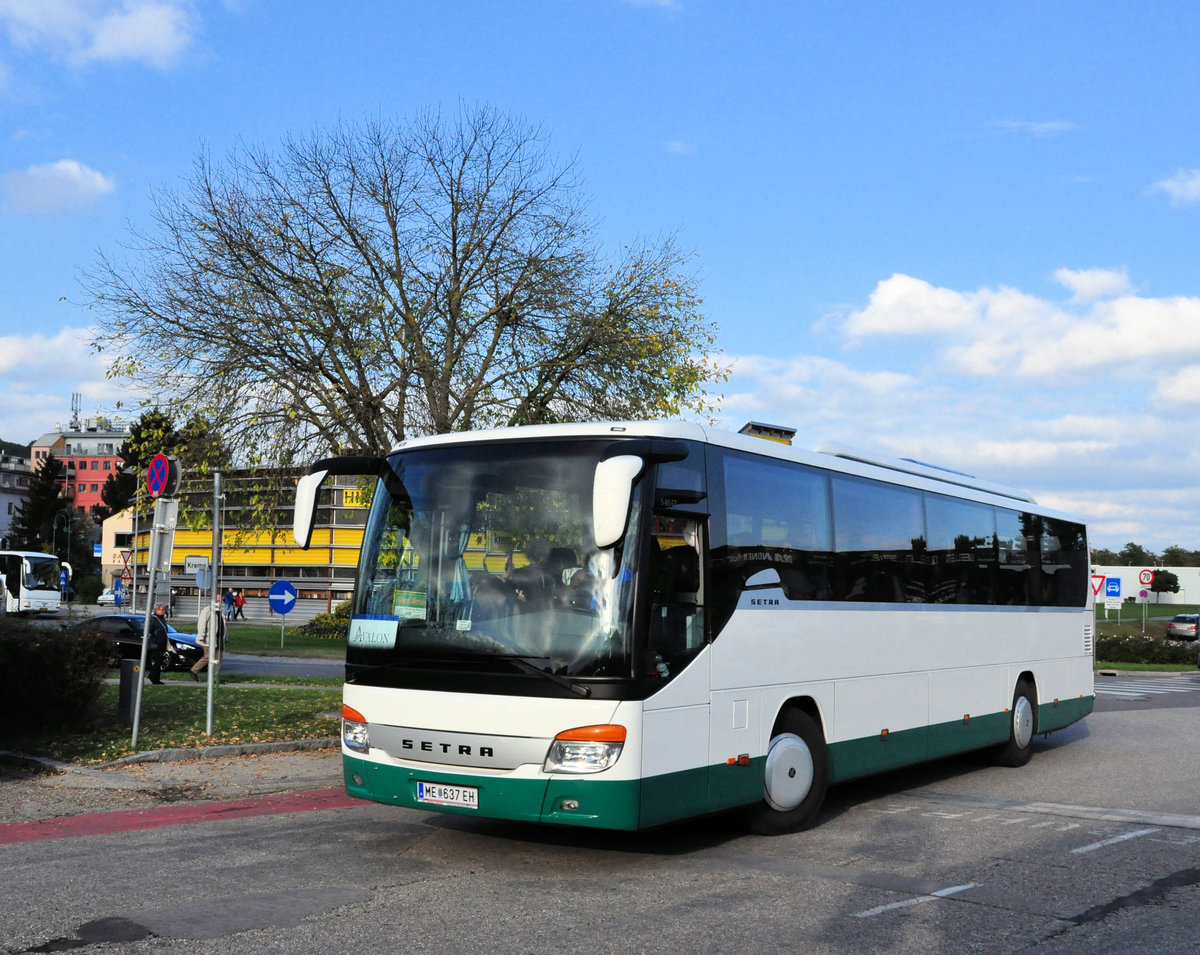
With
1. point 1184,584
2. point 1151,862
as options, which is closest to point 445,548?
point 1151,862

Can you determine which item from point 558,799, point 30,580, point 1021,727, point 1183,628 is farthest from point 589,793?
point 30,580

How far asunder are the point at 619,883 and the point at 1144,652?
40684 mm

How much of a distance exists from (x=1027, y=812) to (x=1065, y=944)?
14.9 feet

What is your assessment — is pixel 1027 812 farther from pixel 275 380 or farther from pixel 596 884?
pixel 275 380

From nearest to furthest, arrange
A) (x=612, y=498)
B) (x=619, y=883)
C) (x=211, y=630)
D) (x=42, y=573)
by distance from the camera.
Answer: (x=612, y=498) → (x=619, y=883) → (x=211, y=630) → (x=42, y=573)

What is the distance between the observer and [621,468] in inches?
269

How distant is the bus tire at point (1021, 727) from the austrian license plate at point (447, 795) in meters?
7.83

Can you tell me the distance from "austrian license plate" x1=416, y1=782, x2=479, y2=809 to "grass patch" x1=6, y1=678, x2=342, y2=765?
5.89 meters

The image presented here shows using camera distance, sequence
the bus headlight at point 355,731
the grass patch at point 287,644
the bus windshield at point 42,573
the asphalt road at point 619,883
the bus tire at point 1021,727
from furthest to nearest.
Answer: the bus windshield at point 42,573 → the grass patch at point 287,644 → the bus tire at point 1021,727 → the bus headlight at point 355,731 → the asphalt road at point 619,883

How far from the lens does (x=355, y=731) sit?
8.31 metres

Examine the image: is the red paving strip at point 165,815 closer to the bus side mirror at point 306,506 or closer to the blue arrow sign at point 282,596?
the bus side mirror at point 306,506

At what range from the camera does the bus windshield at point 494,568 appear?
7.51m

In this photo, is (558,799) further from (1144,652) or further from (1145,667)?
(1144,652)

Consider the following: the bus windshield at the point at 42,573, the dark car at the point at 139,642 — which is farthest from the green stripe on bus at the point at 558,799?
the bus windshield at the point at 42,573
